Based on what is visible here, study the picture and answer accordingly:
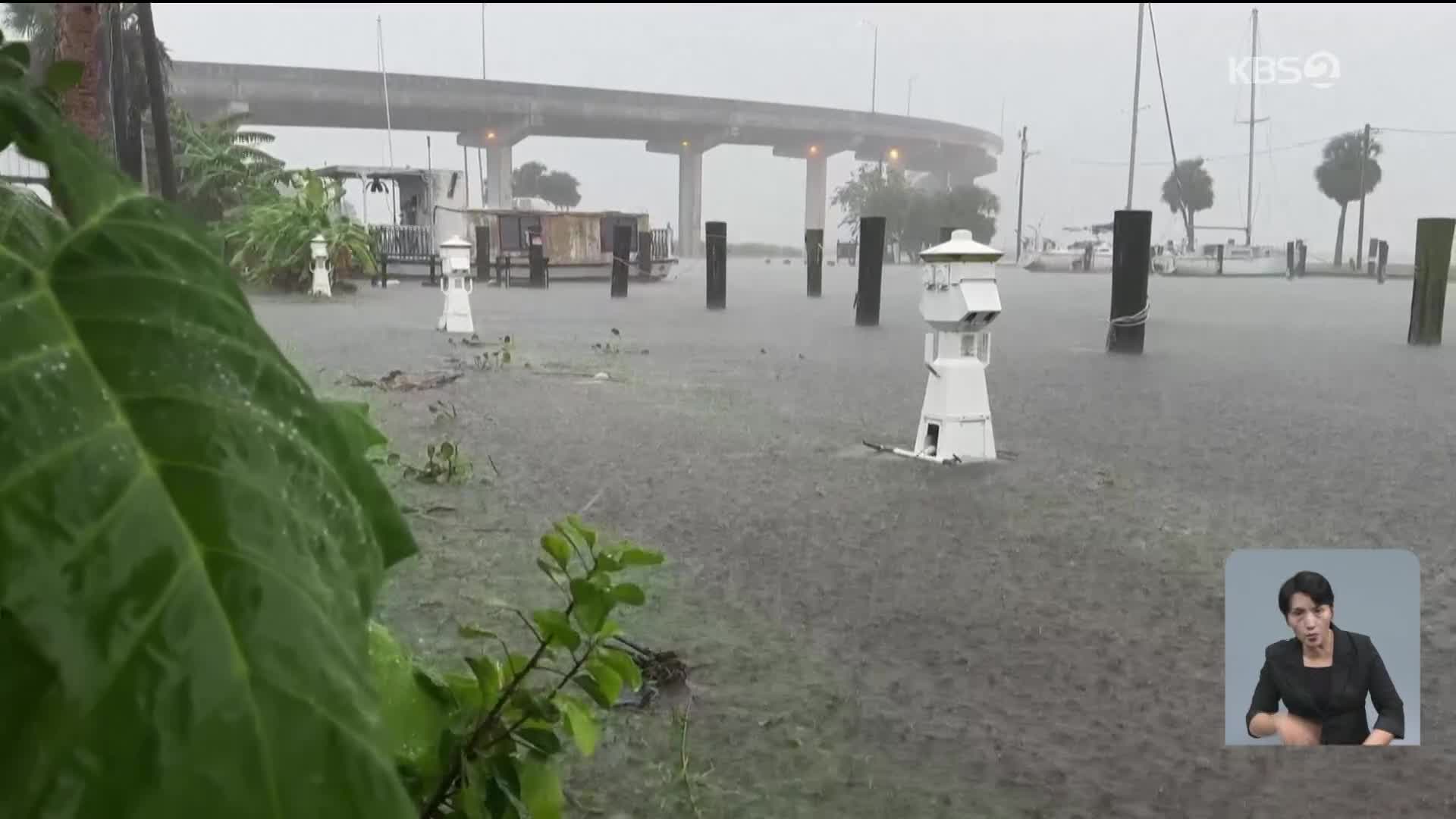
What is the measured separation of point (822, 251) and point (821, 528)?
0.36 m

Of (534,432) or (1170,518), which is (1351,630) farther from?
(534,432)

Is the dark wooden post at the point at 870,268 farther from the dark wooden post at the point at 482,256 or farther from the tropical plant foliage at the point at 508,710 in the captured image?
the tropical plant foliage at the point at 508,710

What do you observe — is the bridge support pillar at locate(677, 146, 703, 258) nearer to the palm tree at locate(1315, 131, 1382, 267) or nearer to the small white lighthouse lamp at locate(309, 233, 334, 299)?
the small white lighthouse lamp at locate(309, 233, 334, 299)

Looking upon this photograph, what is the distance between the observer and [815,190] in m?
1.31

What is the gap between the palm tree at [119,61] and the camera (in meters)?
0.93

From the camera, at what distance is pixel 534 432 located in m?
1.43

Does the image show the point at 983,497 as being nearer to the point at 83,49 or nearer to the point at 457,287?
the point at 457,287

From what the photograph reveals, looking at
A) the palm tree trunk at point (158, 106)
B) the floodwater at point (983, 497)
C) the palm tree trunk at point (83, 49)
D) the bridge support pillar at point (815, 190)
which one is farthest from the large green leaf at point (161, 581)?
the bridge support pillar at point (815, 190)

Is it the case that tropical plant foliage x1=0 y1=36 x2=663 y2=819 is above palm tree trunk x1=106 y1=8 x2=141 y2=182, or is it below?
below

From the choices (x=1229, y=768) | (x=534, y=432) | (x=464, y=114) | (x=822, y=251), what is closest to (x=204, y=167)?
(x=464, y=114)

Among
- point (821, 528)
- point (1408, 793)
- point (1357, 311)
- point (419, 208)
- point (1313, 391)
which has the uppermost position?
point (419, 208)

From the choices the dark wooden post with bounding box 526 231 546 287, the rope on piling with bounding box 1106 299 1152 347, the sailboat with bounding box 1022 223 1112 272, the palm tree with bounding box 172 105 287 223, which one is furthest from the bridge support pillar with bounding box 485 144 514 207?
the rope on piling with bounding box 1106 299 1152 347

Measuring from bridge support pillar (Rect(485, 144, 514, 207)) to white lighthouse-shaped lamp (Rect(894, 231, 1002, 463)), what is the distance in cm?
48

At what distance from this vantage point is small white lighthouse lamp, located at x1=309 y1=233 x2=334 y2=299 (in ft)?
4.12
